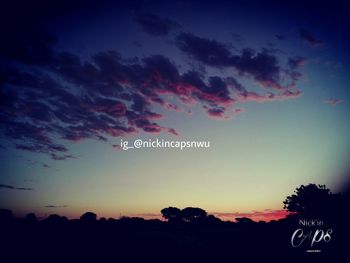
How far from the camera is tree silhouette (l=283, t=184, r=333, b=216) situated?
52438 mm

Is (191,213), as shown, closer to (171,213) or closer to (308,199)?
(171,213)

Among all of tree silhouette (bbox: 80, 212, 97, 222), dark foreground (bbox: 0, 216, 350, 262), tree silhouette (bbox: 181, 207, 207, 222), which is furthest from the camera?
tree silhouette (bbox: 181, 207, 207, 222)

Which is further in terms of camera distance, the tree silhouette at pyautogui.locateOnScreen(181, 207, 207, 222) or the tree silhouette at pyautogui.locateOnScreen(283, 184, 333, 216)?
the tree silhouette at pyautogui.locateOnScreen(181, 207, 207, 222)

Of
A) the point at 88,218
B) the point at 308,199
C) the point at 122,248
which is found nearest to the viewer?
the point at 122,248

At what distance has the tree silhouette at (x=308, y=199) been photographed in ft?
172

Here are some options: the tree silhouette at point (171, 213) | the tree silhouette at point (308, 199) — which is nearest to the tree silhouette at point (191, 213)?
the tree silhouette at point (171, 213)

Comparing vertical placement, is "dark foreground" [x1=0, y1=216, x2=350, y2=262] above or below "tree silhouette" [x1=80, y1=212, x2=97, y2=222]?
below

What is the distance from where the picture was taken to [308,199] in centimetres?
5397

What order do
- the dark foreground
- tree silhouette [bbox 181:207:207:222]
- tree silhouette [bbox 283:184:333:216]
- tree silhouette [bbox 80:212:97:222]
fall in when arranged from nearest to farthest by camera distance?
1. the dark foreground
2. tree silhouette [bbox 80:212:97:222]
3. tree silhouette [bbox 283:184:333:216]
4. tree silhouette [bbox 181:207:207:222]

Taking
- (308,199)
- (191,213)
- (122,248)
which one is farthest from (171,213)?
(122,248)

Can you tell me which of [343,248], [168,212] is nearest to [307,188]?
[343,248]

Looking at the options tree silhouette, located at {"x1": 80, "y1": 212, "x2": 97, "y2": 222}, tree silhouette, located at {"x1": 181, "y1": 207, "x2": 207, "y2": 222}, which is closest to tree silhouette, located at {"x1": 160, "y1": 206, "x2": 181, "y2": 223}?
tree silhouette, located at {"x1": 181, "y1": 207, "x2": 207, "y2": 222}

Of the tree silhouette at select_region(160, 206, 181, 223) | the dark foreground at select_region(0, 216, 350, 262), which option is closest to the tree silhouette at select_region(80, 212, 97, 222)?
the dark foreground at select_region(0, 216, 350, 262)

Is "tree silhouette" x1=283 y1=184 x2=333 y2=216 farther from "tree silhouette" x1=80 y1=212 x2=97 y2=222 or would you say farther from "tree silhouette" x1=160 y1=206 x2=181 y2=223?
"tree silhouette" x1=160 y1=206 x2=181 y2=223
